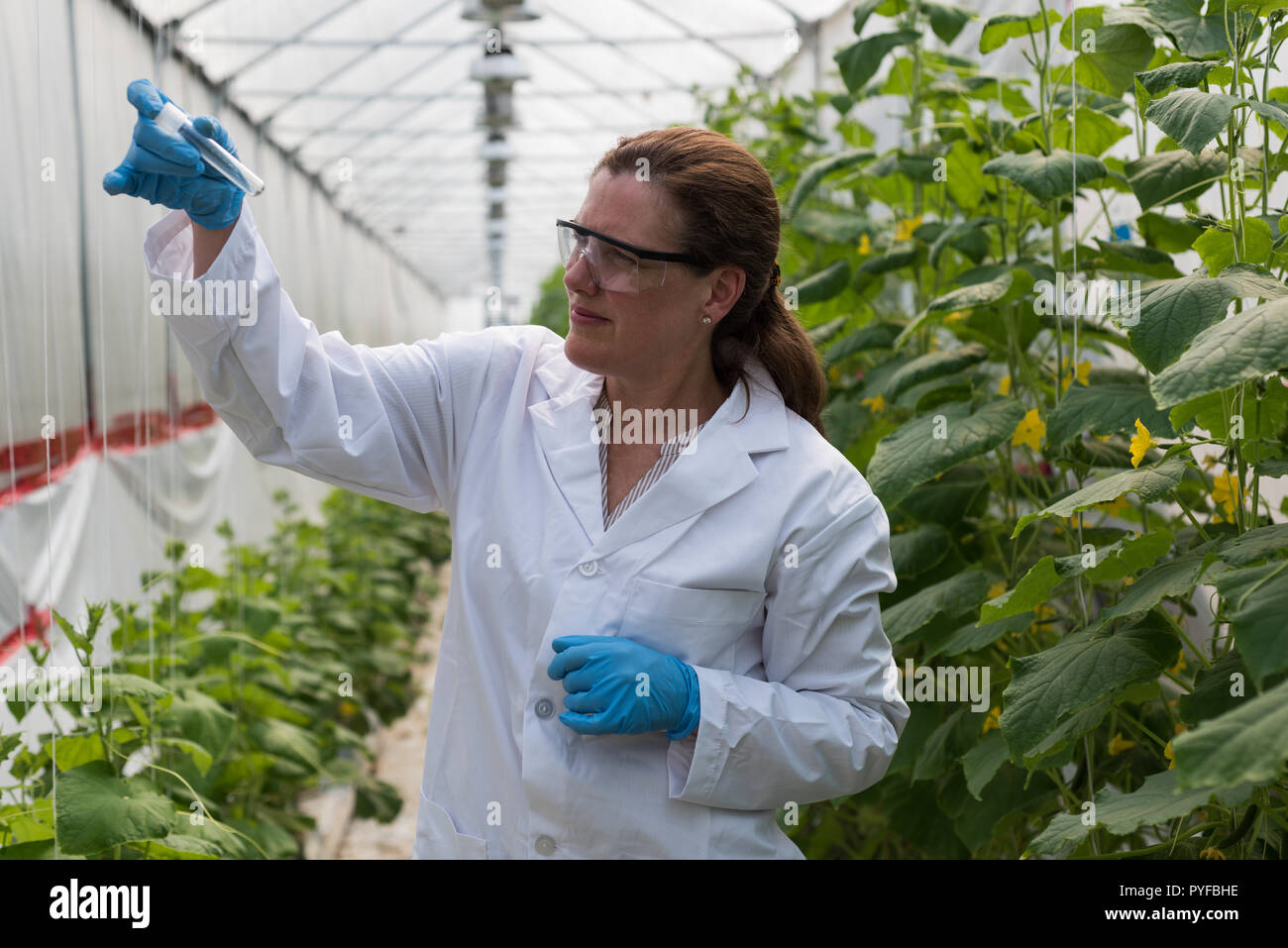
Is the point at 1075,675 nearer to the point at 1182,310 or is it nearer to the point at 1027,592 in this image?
the point at 1027,592

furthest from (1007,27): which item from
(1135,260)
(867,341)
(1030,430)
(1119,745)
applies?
(1119,745)

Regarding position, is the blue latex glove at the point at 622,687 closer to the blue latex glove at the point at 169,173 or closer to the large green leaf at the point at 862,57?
the blue latex glove at the point at 169,173

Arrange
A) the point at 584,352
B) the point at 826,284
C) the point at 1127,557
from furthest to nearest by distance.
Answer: the point at 826,284, the point at 584,352, the point at 1127,557

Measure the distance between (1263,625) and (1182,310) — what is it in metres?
0.50

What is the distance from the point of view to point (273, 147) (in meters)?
6.41

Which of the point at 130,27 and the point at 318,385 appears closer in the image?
the point at 318,385

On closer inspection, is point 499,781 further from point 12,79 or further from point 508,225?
point 508,225

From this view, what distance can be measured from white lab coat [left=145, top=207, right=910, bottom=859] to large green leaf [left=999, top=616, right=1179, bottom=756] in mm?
202

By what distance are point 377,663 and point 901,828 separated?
298 cm

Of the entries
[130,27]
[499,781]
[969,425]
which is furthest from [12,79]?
[969,425]

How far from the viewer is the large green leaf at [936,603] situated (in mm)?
2047

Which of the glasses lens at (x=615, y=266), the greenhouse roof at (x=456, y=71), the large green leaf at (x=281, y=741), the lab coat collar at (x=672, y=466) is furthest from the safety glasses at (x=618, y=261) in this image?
the greenhouse roof at (x=456, y=71)

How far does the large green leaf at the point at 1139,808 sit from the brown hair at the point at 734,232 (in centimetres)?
71

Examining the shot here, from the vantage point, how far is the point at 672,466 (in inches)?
67.0
